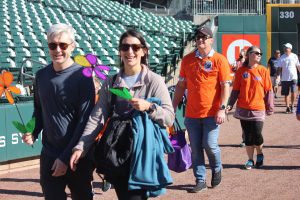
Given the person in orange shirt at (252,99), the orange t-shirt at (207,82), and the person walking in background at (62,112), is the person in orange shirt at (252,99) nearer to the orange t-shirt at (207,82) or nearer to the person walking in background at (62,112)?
the orange t-shirt at (207,82)

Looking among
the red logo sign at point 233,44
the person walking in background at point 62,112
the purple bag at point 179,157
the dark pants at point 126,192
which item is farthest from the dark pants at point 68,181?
the red logo sign at point 233,44

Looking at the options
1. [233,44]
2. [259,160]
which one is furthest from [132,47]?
[233,44]

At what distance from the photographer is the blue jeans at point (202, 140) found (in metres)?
6.68

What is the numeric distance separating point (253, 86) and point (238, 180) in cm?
140

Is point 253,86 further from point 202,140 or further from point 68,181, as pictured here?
point 68,181

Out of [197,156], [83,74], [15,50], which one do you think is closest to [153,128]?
[83,74]

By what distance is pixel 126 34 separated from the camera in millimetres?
3963

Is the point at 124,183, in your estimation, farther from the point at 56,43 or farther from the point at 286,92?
the point at 286,92

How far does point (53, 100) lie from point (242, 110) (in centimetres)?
452

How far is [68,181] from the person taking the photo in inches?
164

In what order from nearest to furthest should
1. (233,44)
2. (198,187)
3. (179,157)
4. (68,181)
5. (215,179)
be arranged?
(68,181) → (179,157) → (198,187) → (215,179) → (233,44)

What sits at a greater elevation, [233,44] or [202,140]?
[233,44]

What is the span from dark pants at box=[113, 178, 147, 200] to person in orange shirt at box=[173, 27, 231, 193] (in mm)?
2737

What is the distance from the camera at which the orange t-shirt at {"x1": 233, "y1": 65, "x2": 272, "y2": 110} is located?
321 inches
